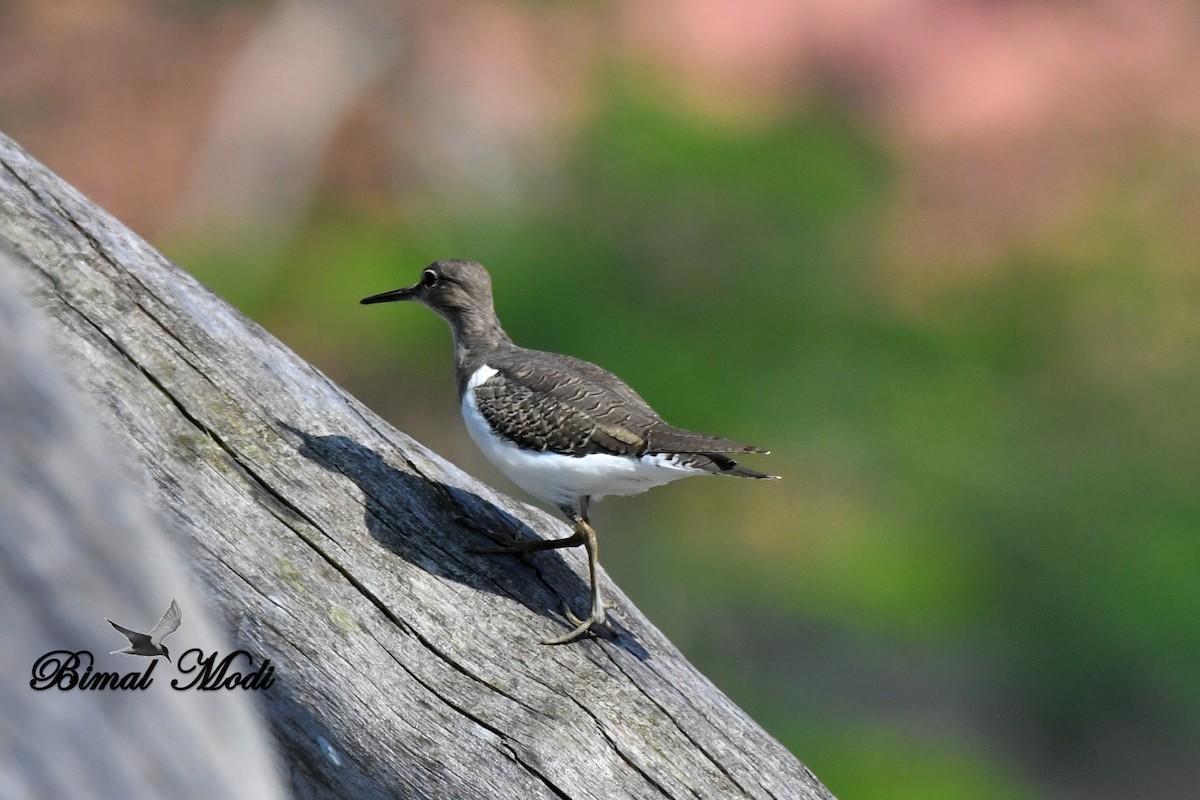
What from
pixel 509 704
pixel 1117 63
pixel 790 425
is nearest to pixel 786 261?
pixel 790 425

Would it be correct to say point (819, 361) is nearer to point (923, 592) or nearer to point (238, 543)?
point (923, 592)

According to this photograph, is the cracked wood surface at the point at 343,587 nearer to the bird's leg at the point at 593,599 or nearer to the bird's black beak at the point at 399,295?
the bird's leg at the point at 593,599

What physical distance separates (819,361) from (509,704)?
30.7 feet

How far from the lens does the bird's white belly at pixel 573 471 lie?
5383 millimetres

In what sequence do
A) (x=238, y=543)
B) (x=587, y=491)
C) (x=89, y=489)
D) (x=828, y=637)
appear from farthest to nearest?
(x=828, y=637) → (x=587, y=491) → (x=238, y=543) → (x=89, y=489)

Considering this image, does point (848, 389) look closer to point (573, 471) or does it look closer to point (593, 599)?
point (573, 471)

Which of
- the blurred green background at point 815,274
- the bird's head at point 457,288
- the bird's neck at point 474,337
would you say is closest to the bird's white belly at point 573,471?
the bird's neck at point 474,337

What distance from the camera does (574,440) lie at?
5508 mm

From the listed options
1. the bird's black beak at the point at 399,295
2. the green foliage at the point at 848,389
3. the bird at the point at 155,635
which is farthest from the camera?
the green foliage at the point at 848,389

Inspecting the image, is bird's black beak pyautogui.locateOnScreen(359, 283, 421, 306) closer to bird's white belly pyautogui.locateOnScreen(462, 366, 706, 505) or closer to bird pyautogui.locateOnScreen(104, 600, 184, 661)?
bird's white belly pyautogui.locateOnScreen(462, 366, 706, 505)

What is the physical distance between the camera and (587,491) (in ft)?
18.2

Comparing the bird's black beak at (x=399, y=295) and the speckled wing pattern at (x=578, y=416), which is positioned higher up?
the speckled wing pattern at (x=578, y=416)

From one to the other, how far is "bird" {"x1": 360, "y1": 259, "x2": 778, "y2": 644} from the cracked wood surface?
368 millimetres

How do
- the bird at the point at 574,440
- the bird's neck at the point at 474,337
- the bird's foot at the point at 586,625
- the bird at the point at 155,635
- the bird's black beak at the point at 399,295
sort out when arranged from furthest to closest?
the bird's black beak at the point at 399,295
the bird's neck at the point at 474,337
the bird at the point at 574,440
the bird's foot at the point at 586,625
the bird at the point at 155,635
